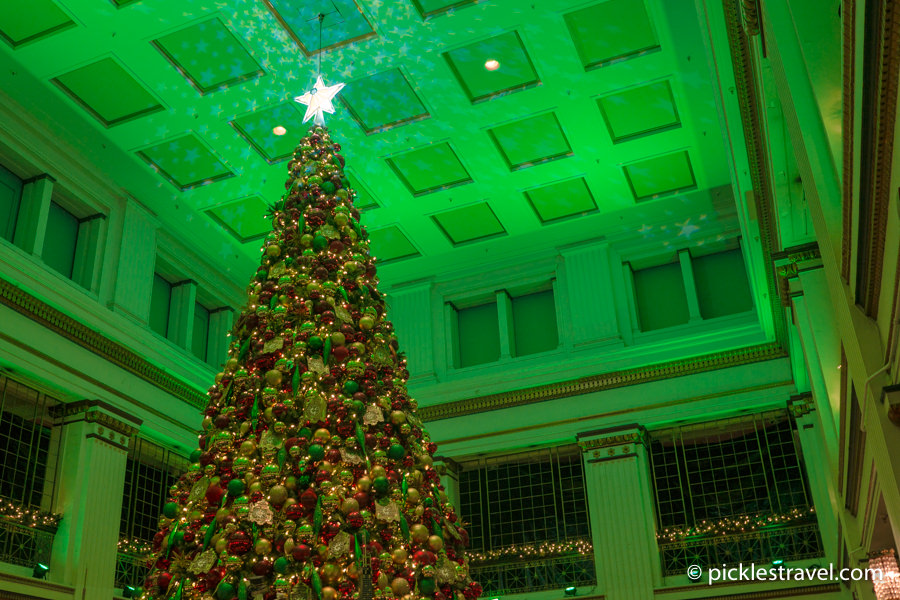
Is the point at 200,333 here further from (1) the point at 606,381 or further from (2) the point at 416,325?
(1) the point at 606,381

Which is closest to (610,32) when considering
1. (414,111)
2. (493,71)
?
(493,71)

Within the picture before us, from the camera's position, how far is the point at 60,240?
10.6 metres

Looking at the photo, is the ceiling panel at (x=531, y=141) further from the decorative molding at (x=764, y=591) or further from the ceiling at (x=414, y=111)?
the decorative molding at (x=764, y=591)

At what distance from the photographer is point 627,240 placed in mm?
12820

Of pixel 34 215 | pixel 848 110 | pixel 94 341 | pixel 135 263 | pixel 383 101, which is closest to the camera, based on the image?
pixel 848 110

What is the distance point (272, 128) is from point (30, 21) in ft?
9.40

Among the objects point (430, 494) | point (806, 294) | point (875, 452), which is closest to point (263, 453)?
point (430, 494)

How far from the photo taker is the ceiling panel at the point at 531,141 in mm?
10703

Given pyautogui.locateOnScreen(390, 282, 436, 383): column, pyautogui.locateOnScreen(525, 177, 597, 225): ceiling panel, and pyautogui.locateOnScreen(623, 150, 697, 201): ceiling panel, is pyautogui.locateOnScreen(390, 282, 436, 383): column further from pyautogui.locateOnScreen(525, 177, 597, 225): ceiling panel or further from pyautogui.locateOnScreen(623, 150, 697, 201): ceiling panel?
pyautogui.locateOnScreen(623, 150, 697, 201): ceiling panel

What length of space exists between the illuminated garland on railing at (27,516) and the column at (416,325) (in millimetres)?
5528

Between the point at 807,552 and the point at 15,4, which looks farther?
the point at 807,552

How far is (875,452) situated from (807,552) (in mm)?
6952

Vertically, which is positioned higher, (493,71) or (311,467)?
(493,71)

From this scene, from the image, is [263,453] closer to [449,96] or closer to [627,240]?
[449,96]
